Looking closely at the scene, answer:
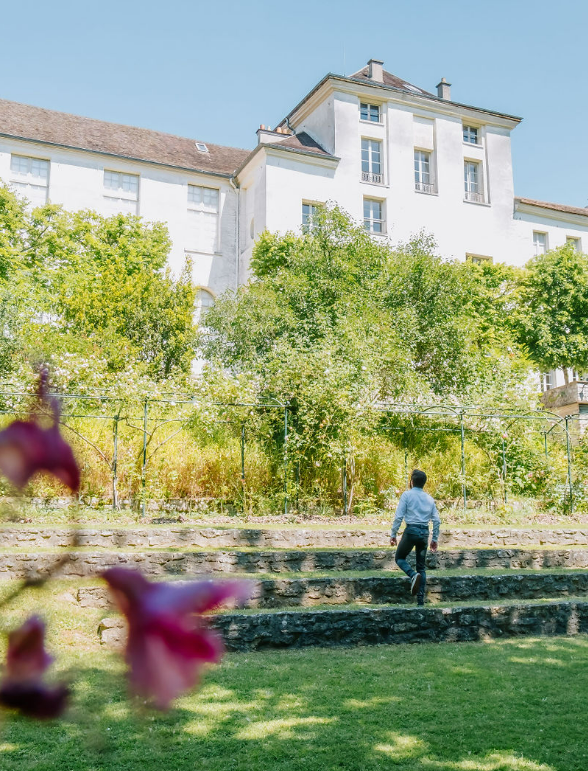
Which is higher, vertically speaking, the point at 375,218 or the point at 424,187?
the point at 424,187

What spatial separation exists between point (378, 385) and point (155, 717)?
59.6ft

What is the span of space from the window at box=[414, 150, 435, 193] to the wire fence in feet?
54.5

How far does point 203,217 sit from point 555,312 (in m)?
16.2

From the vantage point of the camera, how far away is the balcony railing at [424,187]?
3234cm

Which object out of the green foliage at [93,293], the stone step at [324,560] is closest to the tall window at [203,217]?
the green foliage at [93,293]

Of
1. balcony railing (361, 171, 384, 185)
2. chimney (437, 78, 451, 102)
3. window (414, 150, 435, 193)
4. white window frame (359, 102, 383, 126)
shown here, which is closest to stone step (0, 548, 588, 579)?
balcony railing (361, 171, 384, 185)

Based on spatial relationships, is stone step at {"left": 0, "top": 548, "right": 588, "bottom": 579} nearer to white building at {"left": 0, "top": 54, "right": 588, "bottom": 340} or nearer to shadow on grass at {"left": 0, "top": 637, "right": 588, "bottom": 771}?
shadow on grass at {"left": 0, "top": 637, "right": 588, "bottom": 771}

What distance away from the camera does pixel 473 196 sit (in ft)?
111

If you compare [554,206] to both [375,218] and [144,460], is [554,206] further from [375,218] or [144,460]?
[144,460]

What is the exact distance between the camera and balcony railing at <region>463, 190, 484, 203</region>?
111 ft

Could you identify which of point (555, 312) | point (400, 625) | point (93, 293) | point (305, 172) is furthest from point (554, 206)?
point (400, 625)

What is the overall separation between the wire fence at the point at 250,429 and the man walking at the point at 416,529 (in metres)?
6.56

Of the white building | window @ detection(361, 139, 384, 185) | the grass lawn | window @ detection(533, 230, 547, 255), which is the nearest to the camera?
the grass lawn

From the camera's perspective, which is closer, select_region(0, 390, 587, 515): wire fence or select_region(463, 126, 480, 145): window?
select_region(0, 390, 587, 515): wire fence
